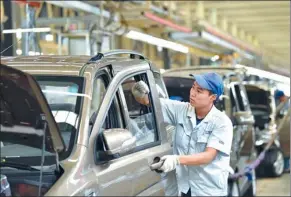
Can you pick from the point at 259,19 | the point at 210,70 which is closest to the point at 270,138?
the point at 210,70

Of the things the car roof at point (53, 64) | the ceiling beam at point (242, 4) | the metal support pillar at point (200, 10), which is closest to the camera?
the car roof at point (53, 64)

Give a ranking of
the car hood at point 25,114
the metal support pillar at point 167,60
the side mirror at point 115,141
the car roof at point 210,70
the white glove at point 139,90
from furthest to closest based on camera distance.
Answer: the metal support pillar at point 167,60 < the car roof at point 210,70 < the white glove at point 139,90 < the side mirror at point 115,141 < the car hood at point 25,114

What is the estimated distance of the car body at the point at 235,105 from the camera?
855 cm

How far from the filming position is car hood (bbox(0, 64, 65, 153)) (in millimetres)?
3064

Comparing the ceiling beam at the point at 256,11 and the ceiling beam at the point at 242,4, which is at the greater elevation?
the ceiling beam at the point at 242,4

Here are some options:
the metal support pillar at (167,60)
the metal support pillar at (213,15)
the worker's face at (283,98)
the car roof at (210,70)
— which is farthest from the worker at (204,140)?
the metal support pillar at (213,15)

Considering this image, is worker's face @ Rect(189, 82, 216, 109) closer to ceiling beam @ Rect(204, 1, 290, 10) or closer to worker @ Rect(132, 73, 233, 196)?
worker @ Rect(132, 73, 233, 196)

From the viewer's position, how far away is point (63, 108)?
391 centimetres

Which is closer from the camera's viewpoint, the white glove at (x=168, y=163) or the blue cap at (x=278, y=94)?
the white glove at (x=168, y=163)

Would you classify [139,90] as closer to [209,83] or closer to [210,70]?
[209,83]

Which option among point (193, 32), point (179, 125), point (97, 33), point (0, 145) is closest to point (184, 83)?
point (97, 33)

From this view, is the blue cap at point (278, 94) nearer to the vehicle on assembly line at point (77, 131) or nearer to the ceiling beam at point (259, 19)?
the ceiling beam at point (259, 19)

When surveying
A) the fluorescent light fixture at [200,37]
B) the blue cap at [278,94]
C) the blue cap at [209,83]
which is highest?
the blue cap at [209,83]

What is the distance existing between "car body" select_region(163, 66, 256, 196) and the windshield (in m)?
4.36
